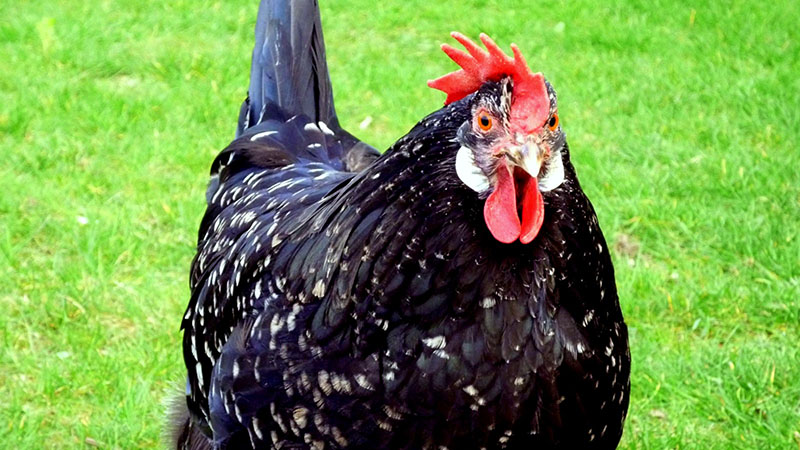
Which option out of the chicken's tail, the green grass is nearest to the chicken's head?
the chicken's tail

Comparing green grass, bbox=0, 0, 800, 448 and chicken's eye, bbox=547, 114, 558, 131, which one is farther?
green grass, bbox=0, 0, 800, 448

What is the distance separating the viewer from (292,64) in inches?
178

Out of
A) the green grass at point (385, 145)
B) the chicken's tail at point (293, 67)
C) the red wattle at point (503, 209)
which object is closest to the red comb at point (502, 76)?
the red wattle at point (503, 209)

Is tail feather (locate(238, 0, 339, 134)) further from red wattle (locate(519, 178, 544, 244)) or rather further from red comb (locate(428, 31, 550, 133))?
red wattle (locate(519, 178, 544, 244))

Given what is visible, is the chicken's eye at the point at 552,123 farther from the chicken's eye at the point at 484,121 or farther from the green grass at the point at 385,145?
the green grass at the point at 385,145

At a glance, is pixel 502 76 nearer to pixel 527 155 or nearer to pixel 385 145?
pixel 527 155

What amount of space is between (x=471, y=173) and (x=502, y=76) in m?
0.29

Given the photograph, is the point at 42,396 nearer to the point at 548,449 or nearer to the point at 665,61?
the point at 548,449

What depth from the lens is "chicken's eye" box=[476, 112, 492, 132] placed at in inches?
102

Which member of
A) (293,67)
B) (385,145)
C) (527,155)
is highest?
(527,155)

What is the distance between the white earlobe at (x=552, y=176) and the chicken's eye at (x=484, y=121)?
0.21m

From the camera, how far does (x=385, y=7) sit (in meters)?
8.98

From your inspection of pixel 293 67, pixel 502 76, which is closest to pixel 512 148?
pixel 502 76

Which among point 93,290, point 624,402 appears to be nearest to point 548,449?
point 624,402
